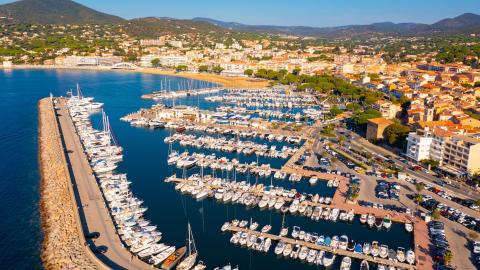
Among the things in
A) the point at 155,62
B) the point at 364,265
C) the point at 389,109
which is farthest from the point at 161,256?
the point at 155,62

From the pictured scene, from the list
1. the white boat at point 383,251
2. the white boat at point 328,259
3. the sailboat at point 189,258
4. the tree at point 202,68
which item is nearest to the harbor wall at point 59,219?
the sailboat at point 189,258

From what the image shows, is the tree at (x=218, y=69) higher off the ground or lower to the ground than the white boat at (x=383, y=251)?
higher

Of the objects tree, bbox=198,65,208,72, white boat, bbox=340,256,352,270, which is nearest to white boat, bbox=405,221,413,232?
white boat, bbox=340,256,352,270

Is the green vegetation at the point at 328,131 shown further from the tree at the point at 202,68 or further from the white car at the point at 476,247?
the tree at the point at 202,68

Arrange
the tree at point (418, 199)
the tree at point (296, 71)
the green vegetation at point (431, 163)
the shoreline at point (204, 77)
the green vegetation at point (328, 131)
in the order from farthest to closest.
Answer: the tree at point (296, 71)
the shoreline at point (204, 77)
the green vegetation at point (328, 131)
the green vegetation at point (431, 163)
the tree at point (418, 199)

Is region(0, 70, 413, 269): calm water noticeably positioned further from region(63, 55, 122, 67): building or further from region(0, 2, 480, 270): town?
region(63, 55, 122, 67): building

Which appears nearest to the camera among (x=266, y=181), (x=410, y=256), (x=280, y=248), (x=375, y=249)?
(x=410, y=256)

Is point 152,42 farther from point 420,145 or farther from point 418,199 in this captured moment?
point 418,199
